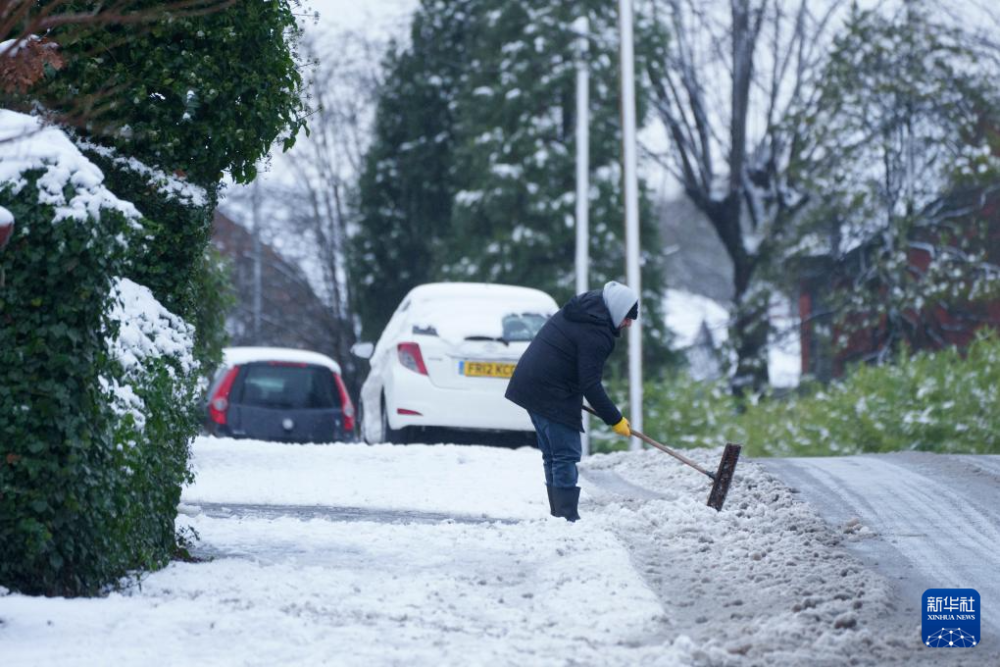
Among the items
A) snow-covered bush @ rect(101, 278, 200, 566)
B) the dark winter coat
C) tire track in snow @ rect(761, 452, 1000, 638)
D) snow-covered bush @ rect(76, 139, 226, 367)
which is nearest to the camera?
snow-covered bush @ rect(101, 278, 200, 566)

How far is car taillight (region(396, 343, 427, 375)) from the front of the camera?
1459cm

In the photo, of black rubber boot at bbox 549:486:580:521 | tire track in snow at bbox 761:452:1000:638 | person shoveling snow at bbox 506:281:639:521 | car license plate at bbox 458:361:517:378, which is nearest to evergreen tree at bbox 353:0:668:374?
car license plate at bbox 458:361:517:378

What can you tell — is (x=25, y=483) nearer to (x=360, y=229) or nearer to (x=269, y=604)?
(x=269, y=604)

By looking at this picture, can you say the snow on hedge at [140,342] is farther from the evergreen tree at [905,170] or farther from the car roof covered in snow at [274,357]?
the evergreen tree at [905,170]

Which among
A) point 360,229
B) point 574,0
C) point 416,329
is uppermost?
point 574,0

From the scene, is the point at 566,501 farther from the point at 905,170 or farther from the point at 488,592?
the point at 905,170

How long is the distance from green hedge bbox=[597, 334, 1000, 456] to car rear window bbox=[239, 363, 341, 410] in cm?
560

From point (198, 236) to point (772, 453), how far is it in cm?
1305

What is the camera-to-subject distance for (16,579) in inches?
249

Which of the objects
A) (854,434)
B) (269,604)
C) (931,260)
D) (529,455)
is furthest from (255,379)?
(931,260)

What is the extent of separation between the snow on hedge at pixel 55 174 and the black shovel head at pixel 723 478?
4.89 metres

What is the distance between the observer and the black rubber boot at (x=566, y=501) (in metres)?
9.67

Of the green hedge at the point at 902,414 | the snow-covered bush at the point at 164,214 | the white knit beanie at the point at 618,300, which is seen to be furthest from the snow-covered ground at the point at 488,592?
the green hedge at the point at 902,414

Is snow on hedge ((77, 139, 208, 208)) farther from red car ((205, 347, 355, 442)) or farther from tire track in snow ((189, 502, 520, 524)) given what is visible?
red car ((205, 347, 355, 442))
